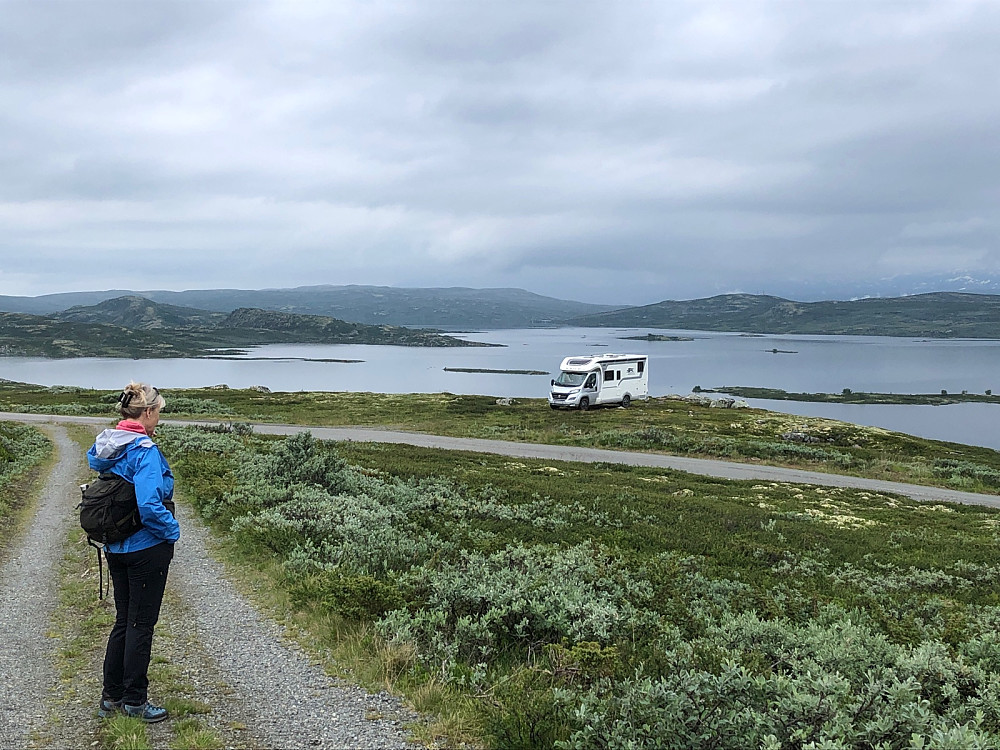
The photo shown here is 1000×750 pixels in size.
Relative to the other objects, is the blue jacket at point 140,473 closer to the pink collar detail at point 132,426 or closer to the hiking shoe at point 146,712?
the pink collar detail at point 132,426

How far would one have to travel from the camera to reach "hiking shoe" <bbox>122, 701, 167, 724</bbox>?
5.94m

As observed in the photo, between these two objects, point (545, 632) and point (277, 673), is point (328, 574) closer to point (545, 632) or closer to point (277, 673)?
point (277, 673)

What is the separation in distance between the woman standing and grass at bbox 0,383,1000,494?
34865 millimetres

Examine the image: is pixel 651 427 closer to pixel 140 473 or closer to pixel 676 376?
pixel 140 473

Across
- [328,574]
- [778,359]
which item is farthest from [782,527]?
[778,359]

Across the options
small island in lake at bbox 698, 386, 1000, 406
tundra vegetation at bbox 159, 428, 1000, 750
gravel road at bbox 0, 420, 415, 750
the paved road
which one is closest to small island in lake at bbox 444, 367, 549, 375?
small island in lake at bbox 698, 386, 1000, 406

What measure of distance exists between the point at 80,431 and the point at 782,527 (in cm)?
3712

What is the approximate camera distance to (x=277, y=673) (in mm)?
7035

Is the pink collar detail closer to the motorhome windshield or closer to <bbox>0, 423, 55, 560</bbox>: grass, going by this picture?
<bbox>0, 423, 55, 560</bbox>: grass

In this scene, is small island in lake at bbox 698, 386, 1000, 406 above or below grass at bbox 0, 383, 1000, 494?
below

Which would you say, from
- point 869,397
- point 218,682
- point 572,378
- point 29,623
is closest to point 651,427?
point 572,378

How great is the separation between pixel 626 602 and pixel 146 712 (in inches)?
239

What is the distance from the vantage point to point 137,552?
5941 millimetres

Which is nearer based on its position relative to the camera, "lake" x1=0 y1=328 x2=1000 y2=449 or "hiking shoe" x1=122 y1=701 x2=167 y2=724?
"hiking shoe" x1=122 y1=701 x2=167 y2=724
